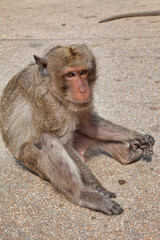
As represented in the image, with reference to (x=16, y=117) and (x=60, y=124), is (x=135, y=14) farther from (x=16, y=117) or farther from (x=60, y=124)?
(x=60, y=124)

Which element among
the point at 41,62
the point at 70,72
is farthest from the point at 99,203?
the point at 41,62

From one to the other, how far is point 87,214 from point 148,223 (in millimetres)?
→ 514

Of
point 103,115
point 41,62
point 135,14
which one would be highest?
point 41,62

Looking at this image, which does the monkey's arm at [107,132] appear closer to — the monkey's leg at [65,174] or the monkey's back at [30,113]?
the monkey's back at [30,113]

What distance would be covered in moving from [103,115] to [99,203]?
1.77 m

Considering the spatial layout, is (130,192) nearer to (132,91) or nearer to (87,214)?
(87,214)

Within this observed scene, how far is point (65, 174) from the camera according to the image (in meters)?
2.76

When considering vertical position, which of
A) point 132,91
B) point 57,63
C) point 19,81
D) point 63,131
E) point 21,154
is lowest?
point 132,91

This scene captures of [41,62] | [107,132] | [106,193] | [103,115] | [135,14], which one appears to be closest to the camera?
[106,193]

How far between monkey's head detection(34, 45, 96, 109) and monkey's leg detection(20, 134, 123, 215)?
438 mm

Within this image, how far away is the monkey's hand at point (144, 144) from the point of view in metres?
3.27

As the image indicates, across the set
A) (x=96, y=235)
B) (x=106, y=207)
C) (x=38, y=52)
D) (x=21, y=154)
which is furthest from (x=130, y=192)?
(x=38, y=52)

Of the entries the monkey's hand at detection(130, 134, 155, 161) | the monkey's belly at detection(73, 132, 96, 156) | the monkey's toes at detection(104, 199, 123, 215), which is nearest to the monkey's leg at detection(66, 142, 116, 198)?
the monkey's toes at detection(104, 199, 123, 215)

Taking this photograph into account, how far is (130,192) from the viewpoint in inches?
115
